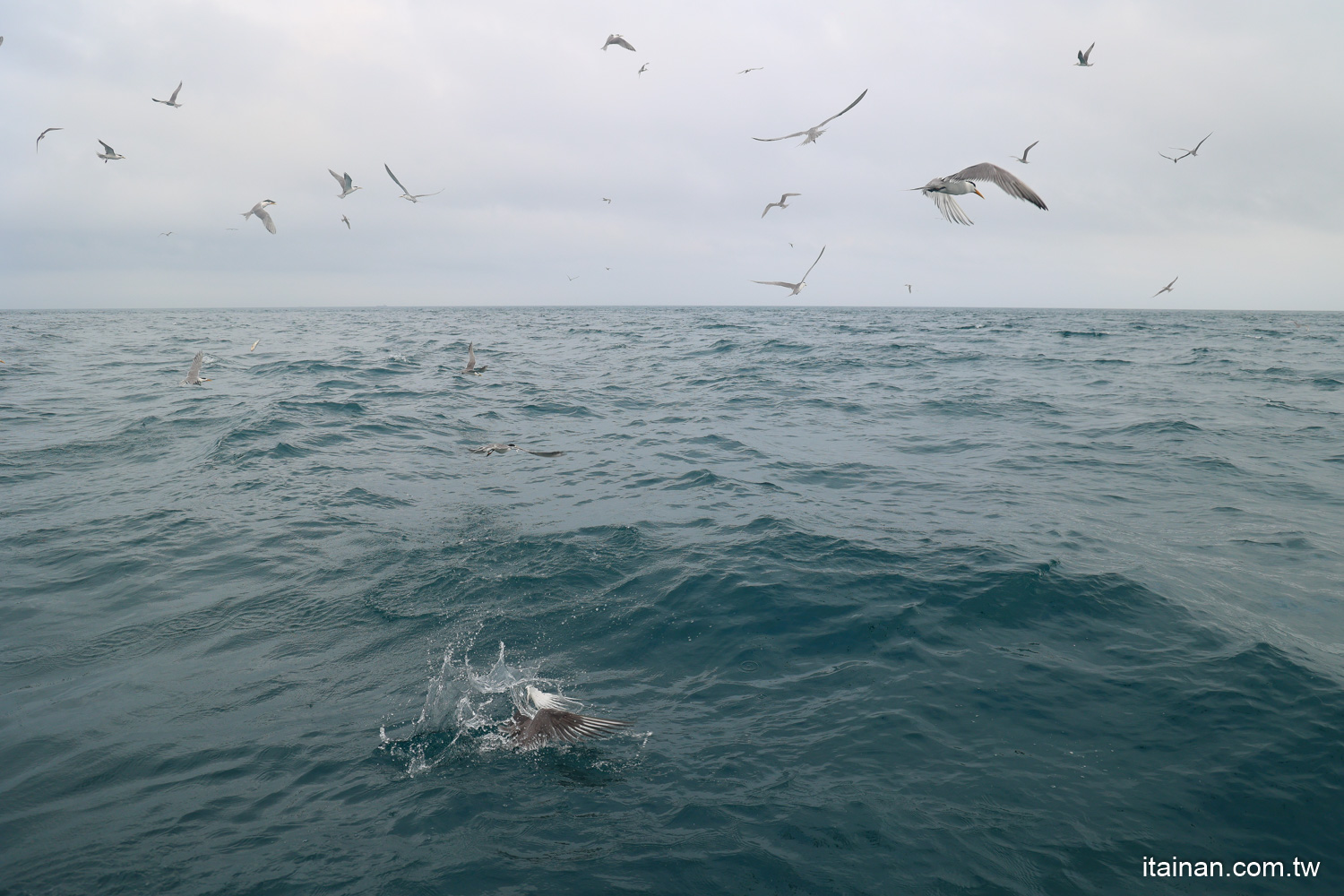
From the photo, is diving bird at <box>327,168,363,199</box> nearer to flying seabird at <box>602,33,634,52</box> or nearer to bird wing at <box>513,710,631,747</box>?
flying seabird at <box>602,33,634,52</box>

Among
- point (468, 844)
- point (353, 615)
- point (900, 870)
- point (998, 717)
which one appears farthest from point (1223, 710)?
point (353, 615)

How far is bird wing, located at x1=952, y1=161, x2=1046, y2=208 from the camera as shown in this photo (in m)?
7.56

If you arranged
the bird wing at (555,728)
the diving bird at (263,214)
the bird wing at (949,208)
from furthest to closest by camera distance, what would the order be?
the diving bird at (263,214)
the bird wing at (949,208)
the bird wing at (555,728)

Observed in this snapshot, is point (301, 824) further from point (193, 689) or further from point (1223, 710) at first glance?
point (1223, 710)

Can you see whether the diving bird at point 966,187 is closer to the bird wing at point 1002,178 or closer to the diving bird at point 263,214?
the bird wing at point 1002,178

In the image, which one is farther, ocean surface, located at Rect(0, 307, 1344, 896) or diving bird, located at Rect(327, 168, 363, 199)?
diving bird, located at Rect(327, 168, 363, 199)

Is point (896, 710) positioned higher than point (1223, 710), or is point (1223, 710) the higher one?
point (1223, 710)

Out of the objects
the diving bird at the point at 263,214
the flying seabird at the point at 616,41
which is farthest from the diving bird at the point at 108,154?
the flying seabird at the point at 616,41

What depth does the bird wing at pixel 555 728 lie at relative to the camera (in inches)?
203

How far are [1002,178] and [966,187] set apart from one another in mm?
1025

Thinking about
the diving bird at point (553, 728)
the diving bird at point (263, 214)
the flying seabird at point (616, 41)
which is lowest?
the diving bird at point (553, 728)

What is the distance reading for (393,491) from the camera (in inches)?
445

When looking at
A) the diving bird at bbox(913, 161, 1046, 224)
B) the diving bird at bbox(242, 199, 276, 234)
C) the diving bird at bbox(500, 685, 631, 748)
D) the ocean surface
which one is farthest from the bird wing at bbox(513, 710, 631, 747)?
the diving bird at bbox(242, 199, 276, 234)

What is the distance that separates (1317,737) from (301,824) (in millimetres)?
7547
